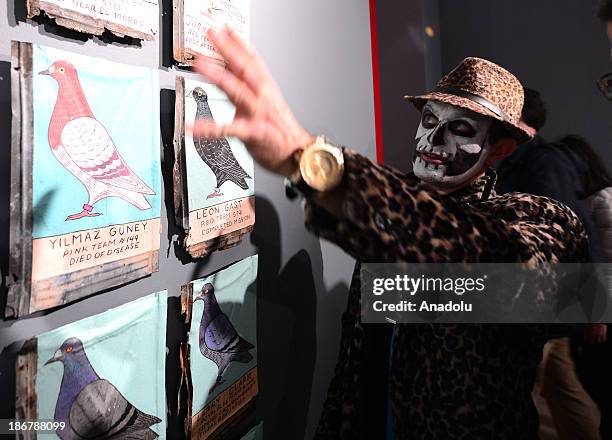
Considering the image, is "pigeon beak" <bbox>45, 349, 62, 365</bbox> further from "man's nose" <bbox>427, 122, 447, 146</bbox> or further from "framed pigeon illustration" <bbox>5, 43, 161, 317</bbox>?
"man's nose" <bbox>427, 122, 447, 146</bbox>

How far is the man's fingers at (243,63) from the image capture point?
0.47m

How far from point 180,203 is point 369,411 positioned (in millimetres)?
677

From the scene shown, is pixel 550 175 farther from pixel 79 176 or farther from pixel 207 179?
pixel 79 176

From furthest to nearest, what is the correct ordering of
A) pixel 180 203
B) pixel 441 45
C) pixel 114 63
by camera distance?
1. pixel 441 45
2. pixel 180 203
3. pixel 114 63

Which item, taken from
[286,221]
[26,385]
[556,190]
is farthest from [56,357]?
[556,190]

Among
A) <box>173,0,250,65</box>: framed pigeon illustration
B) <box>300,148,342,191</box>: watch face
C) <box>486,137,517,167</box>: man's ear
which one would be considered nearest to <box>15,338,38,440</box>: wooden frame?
<box>300,148,342,191</box>: watch face

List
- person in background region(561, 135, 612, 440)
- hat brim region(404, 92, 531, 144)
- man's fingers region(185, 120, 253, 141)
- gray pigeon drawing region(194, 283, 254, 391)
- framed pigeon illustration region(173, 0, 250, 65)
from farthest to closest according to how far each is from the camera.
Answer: person in background region(561, 135, 612, 440), hat brim region(404, 92, 531, 144), gray pigeon drawing region(194, 283, 254, 391), framed pigeon illustration region(173, 0, 250, 65), man's fingers region(185, 120, 253, 141)

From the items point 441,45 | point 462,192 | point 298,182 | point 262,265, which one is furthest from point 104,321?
point 441,45

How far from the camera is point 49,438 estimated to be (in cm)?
54

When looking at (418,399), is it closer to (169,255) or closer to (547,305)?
(547,305)

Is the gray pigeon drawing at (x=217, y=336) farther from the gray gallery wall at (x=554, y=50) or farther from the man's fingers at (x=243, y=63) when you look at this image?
the gray gallery wall at (x=554, y=50)

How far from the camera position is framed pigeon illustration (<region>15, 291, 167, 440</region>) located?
0.52 meters

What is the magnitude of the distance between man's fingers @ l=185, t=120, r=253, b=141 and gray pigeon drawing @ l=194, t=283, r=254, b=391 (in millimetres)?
439

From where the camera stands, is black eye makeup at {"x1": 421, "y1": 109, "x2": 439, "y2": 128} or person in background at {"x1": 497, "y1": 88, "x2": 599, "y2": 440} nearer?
black eye makeup at {"x1": 421, "y1": 109, "x2": 439, "y2": 128}
